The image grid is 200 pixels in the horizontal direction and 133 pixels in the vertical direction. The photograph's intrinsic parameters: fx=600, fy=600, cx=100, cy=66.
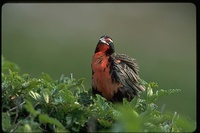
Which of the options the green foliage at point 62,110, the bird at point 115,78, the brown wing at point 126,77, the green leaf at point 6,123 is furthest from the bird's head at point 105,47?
the green leaf at point 6,123

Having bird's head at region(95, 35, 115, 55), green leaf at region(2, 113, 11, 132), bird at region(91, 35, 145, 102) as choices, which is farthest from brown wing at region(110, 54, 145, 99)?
green leaf at region(2, 113, 11, 132)

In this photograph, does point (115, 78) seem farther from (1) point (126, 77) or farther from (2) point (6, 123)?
(2) point (6, 123)

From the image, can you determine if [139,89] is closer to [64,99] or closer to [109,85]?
[109,85]

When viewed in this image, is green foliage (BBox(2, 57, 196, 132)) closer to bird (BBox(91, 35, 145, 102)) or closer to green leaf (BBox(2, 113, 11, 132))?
green leaf (BBox(2, 113, 11, 132))

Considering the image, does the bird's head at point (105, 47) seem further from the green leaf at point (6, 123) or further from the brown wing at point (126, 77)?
the green leaf at point (6, 123)

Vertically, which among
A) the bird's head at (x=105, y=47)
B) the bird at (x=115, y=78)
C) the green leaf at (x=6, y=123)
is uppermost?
the bird's head at (x=105, y=47)

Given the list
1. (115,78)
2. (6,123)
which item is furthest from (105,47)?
(6,123)

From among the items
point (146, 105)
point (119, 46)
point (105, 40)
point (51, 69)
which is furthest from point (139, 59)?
point (146, 105)

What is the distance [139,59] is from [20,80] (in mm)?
11921

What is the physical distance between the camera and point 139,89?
3758 millimetres

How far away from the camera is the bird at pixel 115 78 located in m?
3.74

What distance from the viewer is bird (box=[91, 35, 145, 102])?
3.74m

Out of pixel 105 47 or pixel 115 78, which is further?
pixel 105 47

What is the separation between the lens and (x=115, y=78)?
3.77 m
